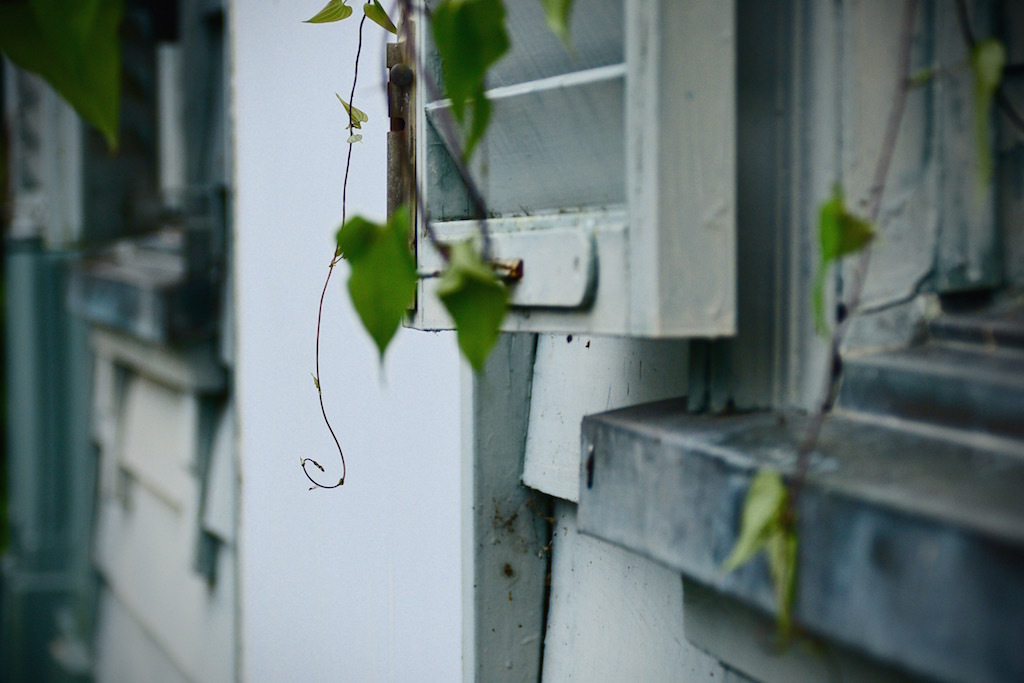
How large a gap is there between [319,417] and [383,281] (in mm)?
959

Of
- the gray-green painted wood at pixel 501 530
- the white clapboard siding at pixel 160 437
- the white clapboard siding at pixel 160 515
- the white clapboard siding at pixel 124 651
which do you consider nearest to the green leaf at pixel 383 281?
the gray-green painted wood at pixel 501 530

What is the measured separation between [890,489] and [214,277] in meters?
2.06

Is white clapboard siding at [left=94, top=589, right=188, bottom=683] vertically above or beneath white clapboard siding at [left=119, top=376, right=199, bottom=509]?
beneath

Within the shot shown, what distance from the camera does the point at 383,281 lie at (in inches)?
22.4

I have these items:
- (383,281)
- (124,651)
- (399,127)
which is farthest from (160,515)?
(383,281)

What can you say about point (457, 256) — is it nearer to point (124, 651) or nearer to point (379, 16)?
point (379, 16)

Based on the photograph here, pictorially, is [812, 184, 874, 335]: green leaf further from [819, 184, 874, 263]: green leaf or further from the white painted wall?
the white painted wall

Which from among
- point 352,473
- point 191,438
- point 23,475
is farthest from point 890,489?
point 23,475

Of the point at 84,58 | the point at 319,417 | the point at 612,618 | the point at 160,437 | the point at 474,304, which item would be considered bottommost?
the point at 160,437

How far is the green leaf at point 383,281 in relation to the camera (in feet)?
1.85

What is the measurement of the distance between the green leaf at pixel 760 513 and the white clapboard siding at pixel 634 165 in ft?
0.40

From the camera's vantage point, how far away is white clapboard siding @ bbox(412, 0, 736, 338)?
597 mm

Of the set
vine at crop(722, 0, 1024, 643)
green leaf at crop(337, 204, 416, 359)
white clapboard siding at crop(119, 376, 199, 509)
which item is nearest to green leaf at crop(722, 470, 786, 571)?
vine at crop(722, 0, 1024, 643)

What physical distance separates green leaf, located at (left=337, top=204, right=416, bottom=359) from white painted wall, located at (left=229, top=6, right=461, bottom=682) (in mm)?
466
